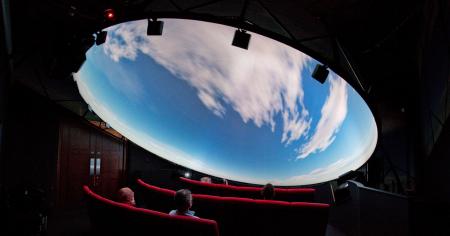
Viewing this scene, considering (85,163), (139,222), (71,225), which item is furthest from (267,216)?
(85,163)

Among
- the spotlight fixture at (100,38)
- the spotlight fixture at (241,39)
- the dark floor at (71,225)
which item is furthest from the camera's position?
the dark floor at (71,225)

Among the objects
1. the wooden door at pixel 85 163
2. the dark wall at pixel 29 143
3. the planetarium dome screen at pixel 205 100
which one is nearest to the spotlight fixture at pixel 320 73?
the planetarium dome screen at pixel 205 100

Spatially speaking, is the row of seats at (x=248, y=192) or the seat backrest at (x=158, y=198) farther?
the row of seats at (x=248, y=192)

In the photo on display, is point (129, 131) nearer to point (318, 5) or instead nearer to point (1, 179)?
point (1, 179)

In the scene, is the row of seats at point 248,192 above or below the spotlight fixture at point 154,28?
A: below

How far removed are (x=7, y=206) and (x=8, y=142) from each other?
2466 millimetres

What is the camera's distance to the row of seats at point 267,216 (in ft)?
12.1

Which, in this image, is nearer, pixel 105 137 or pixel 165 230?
pixel 165 230

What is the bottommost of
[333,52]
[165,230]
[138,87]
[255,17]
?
[165,230]

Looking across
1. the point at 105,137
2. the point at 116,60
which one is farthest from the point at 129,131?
the point at 105,137

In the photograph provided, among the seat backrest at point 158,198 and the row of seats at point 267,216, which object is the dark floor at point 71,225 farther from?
the row of seats at point 267,216

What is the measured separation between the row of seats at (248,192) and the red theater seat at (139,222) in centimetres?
216

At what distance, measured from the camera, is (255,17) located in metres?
5.63

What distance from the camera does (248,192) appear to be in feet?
17.9
